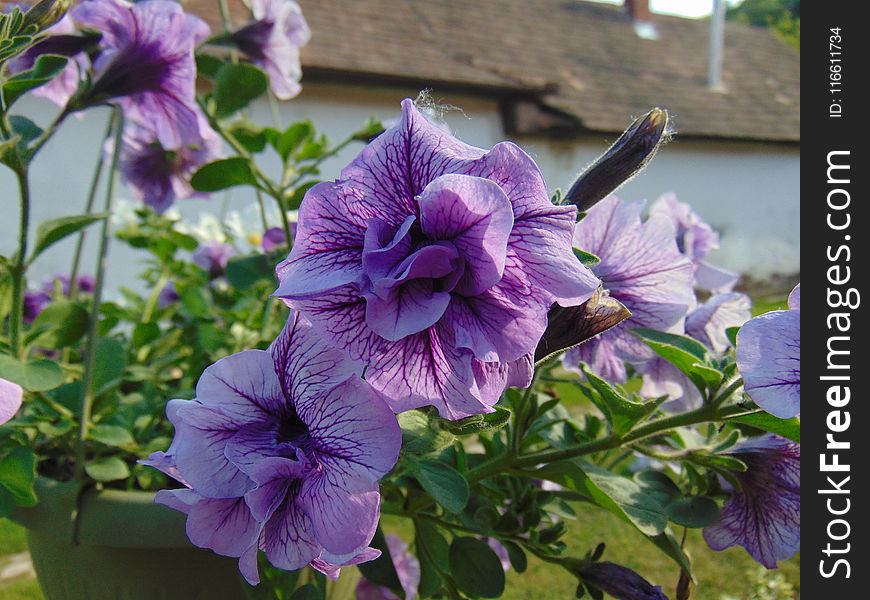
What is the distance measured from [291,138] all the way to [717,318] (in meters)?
0.46

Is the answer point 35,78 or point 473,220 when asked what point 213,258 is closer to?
point 35,78

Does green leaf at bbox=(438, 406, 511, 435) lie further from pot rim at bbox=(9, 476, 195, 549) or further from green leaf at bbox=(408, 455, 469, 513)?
pot rim at bbox=(9, 476, 195, 549)

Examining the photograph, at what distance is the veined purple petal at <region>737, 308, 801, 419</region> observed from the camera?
37 centimetres

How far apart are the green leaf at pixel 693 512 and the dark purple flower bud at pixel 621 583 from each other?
5 cm

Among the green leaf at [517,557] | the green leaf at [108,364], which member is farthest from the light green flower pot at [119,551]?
the green leaf at [517,557]

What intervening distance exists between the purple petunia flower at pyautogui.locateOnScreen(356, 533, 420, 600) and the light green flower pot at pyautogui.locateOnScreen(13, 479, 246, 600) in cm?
15

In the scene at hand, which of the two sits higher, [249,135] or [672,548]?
Answer: [249,135]

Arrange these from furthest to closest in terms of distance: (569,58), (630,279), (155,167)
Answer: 1. (569,58)
2. (155,167)
3. (630,279)

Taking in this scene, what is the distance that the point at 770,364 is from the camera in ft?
1.23

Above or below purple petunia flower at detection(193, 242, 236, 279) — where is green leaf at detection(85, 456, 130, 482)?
below

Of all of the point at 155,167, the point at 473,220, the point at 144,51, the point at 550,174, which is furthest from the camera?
the point at 550,174

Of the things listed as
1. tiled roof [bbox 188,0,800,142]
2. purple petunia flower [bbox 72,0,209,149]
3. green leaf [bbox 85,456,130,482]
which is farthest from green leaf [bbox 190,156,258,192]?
tiled roof [bbox 188,0,800,142]

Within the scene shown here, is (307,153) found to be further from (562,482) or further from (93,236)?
(93,236)

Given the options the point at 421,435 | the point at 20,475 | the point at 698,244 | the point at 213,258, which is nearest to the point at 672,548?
the point at 421,435
